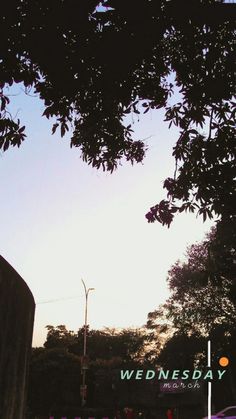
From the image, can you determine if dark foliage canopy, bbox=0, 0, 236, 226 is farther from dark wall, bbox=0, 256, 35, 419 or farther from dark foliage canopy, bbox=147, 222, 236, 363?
dark foliage canopy, bbox=147, 222, 236, 363

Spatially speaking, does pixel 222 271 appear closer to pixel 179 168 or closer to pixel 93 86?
pixel 179 168

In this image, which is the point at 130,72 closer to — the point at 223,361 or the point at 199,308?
the point at 223,361

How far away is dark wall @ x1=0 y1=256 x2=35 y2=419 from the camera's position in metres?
4.04

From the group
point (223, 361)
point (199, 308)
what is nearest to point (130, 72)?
point (223, 361)

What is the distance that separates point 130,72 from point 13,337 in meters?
3.42

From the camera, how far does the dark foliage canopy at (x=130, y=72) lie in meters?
4.82

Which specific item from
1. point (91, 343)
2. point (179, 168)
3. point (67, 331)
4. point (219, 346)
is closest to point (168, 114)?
point (179, 168)

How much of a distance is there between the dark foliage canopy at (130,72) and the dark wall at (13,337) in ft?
8.29

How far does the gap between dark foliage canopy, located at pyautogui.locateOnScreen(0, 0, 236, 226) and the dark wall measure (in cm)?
253

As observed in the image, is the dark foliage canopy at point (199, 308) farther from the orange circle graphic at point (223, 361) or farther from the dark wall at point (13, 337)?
the dark wall at point (13, 337)

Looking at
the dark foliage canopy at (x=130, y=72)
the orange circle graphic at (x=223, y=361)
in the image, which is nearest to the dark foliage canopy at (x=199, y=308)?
the orange circle graphic at (x=223, y=361)

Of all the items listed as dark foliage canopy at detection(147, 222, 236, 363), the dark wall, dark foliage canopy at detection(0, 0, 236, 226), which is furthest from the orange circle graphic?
dark foliage canopy at detection(147, 222, 236, 363)

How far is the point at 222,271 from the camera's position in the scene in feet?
20.8

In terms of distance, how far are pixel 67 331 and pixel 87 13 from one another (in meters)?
46.7
